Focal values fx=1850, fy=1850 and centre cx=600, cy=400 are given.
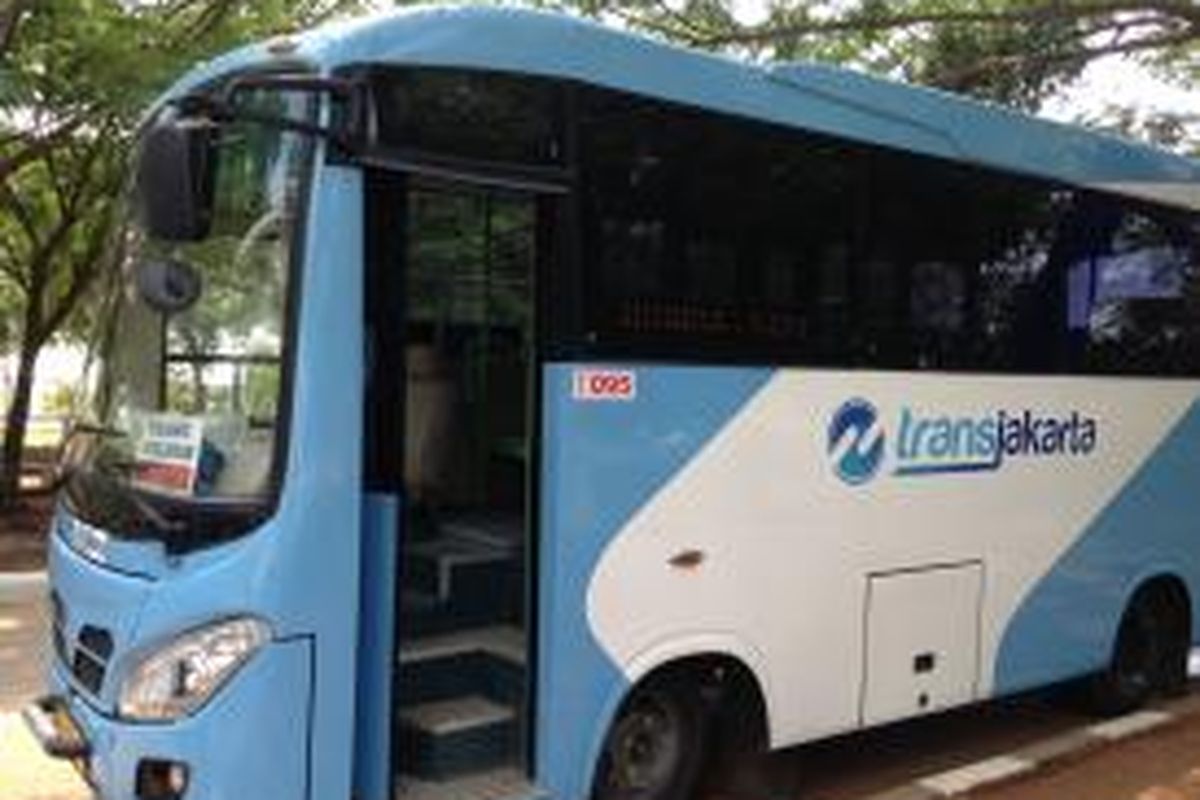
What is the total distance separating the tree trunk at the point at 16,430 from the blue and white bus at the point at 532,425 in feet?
51.1

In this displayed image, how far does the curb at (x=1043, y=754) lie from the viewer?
8.62m

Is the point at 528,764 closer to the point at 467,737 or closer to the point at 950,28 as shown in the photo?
the point at 467,737

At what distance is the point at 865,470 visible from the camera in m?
8.23

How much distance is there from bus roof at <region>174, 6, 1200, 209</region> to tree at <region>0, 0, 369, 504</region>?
724cm

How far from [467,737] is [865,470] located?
7.92 feet

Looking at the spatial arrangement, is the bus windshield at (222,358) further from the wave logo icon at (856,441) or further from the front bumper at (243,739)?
the wave logo icon at (856,441)

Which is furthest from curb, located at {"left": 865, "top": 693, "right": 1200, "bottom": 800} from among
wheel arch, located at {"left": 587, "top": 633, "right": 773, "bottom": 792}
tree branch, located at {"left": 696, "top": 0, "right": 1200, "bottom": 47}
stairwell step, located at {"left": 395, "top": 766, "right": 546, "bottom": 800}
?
tree branch, located at {"left": 696, "top": 0, "right": 1200, "bottom": 47}

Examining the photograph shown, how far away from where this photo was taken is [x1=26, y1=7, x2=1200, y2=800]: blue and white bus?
6.21 meters

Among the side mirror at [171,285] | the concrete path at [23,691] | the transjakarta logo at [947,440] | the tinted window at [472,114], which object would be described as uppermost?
the tinted window at [472,114]

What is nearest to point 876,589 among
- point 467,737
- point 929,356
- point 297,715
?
point 929,356

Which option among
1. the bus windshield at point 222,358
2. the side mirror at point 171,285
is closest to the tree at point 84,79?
the bus windshield at point 222,358

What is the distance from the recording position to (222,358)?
641cm

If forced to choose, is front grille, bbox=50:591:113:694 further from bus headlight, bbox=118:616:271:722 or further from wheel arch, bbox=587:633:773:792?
wheel arch, bbox=587:633:773:792

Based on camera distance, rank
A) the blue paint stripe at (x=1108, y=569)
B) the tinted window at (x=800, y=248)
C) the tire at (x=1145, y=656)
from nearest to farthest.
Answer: the tinted window at (x=800, y=248) < the blue paint stripe at (x=1108, y=569) < the tire at (x=1145, y=656)
